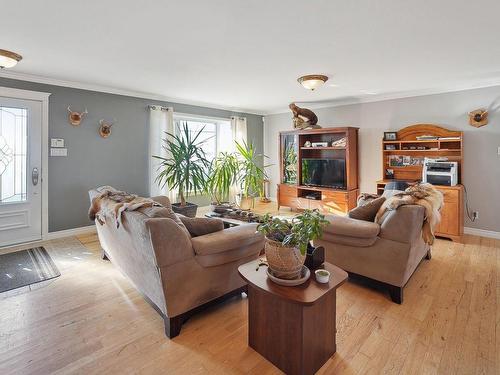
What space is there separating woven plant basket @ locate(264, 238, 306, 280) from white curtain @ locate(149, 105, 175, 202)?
387cm

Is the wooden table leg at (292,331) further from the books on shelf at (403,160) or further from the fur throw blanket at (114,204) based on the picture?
the books on shelf at (403,160)

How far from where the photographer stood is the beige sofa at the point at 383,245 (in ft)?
7.55

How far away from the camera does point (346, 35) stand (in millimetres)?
2535

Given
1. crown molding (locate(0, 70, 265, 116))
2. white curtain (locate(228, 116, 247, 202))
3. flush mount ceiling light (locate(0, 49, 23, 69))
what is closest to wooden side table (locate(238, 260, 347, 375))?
flush mount ceiling light (locate(0, 49, 23, 69))

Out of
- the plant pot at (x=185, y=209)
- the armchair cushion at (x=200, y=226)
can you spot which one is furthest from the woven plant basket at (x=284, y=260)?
the plant pot at (x=185, y=209)

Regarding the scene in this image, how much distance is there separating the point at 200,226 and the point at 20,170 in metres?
3.22

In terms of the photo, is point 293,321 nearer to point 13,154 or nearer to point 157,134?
point 13,154

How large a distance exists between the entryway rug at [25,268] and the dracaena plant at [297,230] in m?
2.57

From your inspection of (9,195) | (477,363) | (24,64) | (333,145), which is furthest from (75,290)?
(333,145)

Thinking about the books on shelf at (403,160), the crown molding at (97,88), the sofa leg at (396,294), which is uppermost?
the crown molding at (97,88)

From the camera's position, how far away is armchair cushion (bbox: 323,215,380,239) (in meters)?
2.41

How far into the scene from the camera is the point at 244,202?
6.02 meters

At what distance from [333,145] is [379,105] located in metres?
1.06

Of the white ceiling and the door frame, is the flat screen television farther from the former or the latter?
the door frame
